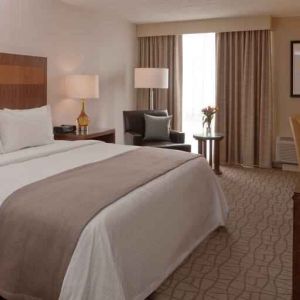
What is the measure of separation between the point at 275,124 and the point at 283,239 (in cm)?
332

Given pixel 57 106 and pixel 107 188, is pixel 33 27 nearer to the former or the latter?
pixel 57 106

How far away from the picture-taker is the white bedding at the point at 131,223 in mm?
1883

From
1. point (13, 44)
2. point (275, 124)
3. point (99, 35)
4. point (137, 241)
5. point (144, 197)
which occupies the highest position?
point (99, 35)

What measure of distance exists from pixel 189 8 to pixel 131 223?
4072mm

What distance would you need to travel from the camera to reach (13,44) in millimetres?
4309

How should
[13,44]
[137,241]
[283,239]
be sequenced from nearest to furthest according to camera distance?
[137,241] → [283,239] → [13,44]

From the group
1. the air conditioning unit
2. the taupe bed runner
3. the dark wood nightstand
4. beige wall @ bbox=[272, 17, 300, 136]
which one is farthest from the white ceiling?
the taupe bed runner

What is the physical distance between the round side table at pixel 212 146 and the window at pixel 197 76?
72 centimetres

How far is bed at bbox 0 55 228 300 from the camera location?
1.88 m

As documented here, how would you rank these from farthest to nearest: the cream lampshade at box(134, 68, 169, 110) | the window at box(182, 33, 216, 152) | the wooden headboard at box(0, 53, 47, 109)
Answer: the window at box(182, 33, 216, 152) < the cream lampshade at box(134, 68, 169, 110) < the wooden headboard at box(0, 53, 47, 109)

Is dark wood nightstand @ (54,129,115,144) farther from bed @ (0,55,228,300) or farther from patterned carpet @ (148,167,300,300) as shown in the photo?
patterned carpet @ (148,167,300,300)

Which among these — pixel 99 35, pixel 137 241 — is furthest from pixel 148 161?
pixel 99 35

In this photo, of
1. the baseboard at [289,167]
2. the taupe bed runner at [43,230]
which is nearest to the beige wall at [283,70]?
the baseboard at [289,167]

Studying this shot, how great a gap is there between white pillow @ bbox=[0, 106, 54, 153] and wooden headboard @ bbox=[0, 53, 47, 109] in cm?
51
